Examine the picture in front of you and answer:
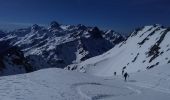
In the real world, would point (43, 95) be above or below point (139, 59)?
below

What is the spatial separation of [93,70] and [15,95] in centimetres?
15768

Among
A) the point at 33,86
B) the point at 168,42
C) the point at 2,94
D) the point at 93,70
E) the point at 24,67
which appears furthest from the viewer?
the point at 93,70

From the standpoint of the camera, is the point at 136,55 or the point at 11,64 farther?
the point at 136,55

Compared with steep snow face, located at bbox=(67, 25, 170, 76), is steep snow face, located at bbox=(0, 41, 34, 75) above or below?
below

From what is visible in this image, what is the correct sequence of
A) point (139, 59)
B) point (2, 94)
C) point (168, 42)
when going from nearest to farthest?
point (2, 94), point (168, 42), point (139, 59)

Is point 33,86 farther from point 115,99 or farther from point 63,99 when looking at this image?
point 115,99

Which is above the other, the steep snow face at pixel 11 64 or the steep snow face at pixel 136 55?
the steep snow face at pixel 136 55

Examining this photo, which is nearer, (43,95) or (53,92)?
(43,95)

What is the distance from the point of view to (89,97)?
85.2ft

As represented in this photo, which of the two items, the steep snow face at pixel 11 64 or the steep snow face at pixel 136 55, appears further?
the steep snow face at pixel 136 55

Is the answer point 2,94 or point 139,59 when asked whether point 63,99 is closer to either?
point 2,94

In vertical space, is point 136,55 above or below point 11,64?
above

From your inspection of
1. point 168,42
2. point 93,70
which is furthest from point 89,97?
point 93,70

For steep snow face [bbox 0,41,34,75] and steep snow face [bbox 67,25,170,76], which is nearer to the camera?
steep snow face [bbox 0,41,34,75]
